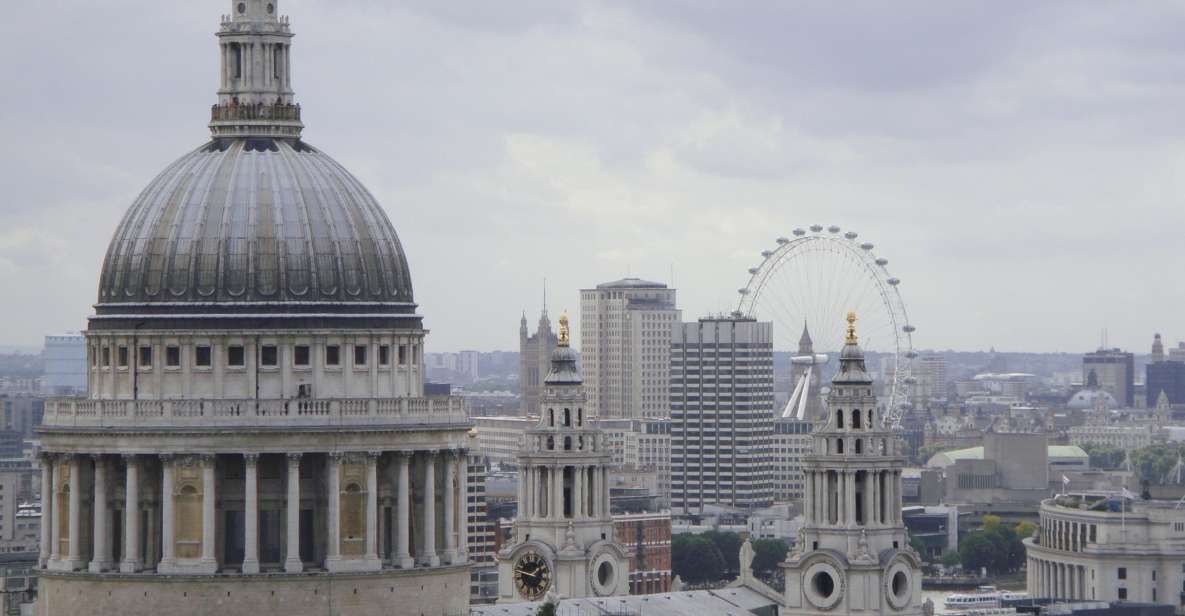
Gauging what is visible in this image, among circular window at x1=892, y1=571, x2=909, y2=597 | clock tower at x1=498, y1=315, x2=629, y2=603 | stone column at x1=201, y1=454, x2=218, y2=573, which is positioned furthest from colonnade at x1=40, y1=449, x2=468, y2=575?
clock tower at x1=498, y1=315, x2=629, y2=603

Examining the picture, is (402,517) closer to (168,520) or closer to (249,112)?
(168,520)

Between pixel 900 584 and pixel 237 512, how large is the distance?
48238mm

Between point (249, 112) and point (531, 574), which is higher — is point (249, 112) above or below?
above

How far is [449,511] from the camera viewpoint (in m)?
108

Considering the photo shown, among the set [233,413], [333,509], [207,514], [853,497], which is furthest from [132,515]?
[853,497]

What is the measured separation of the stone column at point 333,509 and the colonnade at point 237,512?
1.0 inches

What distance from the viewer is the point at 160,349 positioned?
10425cm

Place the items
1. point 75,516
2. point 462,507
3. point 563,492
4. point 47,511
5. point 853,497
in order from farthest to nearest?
point 563,492 → point 853,497 → point 462,507 → point 47,511 → point 75,516

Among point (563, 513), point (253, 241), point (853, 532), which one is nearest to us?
point (253, 241)

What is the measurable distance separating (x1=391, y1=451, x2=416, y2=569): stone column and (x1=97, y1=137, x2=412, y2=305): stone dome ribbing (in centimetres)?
441

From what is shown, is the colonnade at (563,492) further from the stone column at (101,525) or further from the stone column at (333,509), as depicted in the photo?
the stone column at (101,525)

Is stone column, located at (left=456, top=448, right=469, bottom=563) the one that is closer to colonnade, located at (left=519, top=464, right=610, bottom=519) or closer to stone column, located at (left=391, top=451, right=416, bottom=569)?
stone column, located at (left=391, top=451, right=416, bottom=569)

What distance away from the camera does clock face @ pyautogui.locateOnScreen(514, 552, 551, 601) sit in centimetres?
15662

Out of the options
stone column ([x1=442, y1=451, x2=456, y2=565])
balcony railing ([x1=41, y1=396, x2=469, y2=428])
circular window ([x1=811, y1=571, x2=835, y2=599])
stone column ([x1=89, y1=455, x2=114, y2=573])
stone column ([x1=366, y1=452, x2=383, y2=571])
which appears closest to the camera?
balcony railing ([x1=41, y1=396, x2=469, y2=428])
